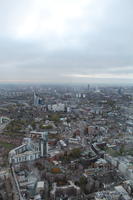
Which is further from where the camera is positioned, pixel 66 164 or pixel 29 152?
pixel 29 152

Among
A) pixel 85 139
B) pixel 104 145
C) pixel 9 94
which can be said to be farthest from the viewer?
pixel 9 94

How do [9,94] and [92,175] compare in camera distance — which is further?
[9,94]

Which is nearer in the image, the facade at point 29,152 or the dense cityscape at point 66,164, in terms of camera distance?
the dense cityscape at point 66,164

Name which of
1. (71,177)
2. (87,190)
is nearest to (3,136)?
(71,177)

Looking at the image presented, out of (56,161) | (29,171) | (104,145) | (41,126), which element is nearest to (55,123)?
(41,126)

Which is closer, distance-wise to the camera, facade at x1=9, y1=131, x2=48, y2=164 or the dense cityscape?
the dense cityscape

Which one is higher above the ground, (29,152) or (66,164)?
(29,152)

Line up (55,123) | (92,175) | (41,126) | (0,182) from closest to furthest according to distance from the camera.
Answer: (0,182), (92,175), (41,126), (55,123)

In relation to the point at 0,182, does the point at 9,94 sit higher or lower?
higher

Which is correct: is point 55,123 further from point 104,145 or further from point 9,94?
point 9,94
